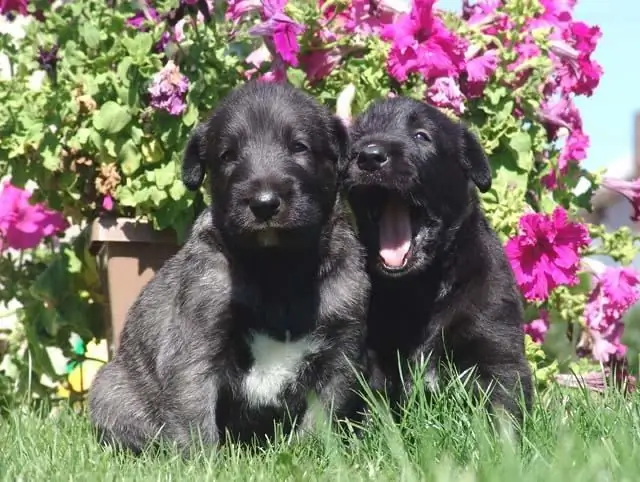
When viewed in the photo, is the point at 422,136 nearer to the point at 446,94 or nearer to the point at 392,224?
the point at 392,224

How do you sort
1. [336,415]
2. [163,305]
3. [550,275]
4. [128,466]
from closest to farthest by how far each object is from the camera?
1. [128,466]
2. [336,415]
3. [163,305]
4. [550,275]

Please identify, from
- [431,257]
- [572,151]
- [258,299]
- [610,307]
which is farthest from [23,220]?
[610,307]

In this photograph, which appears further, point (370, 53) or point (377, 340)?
point (370, 53)

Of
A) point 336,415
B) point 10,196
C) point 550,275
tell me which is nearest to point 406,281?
point 336,415

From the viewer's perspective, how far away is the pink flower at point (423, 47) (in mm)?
4500

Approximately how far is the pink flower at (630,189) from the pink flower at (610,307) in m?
0.39

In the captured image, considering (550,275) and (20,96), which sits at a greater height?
(20,96)

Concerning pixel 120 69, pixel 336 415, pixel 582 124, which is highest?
pixel 120 69

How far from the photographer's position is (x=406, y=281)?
13.1 ft

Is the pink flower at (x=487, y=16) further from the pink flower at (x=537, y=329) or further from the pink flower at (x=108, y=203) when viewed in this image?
the pink flower at (x=108, y=203)

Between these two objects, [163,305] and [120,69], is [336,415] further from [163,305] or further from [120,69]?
[120,69]

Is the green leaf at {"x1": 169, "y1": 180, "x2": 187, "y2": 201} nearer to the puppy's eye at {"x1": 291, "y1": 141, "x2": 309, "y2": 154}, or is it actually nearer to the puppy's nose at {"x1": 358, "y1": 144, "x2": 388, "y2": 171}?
the puppy's eye at {"x1": 291, "y1": 141, "x2": 309, "y2": 154}

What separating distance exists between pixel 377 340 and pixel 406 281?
237 mm

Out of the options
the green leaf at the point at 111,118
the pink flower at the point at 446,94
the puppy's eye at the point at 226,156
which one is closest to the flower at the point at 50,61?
the green leaf at the point at 111,118
